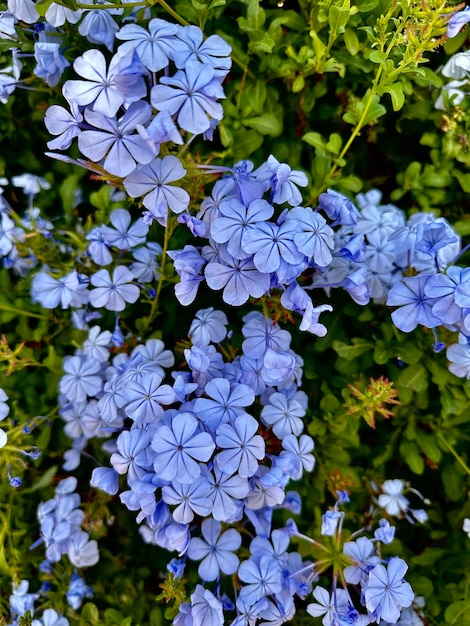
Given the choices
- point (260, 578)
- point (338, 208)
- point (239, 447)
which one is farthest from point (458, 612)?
point (338, 208)

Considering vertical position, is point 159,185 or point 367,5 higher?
point 367,5

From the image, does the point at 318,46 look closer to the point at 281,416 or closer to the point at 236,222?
the point at 236,222

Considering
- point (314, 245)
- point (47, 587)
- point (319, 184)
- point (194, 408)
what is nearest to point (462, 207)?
point (319, 184)

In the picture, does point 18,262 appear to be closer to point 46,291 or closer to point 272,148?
point 46,291

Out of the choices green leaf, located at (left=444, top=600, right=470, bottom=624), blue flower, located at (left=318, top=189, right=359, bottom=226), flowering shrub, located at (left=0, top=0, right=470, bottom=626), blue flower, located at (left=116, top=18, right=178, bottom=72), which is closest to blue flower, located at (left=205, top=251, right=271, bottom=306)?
flowering shrub, located at (left=0, top=0, right=470, bottom=626)

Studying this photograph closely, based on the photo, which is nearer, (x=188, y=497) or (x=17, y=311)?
(x=188, y=497)
